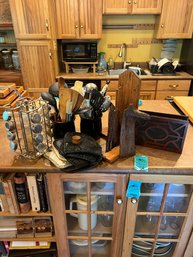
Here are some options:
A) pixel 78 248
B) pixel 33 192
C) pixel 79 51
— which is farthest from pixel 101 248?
pixel 79 51

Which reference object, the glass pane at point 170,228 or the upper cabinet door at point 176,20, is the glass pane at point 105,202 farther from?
the upper cabinet door at point 176,20

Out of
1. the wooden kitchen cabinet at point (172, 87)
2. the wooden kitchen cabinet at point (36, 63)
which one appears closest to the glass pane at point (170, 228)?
the wooden kitchen cabinet at point (172, 87)

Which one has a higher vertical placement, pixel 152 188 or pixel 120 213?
pixel 152 188

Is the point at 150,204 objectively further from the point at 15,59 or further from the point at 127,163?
the point at 15,59

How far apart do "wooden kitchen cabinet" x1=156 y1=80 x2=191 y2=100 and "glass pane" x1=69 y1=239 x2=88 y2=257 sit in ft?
7.10

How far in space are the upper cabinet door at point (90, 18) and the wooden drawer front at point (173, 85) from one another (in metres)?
1.10

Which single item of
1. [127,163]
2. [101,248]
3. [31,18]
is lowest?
[101,248]

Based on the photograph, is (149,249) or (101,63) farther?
(101,63)

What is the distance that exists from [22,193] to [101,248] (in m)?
0.69

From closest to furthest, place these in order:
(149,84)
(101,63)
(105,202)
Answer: (105,202) → (149,84) → (101,63)

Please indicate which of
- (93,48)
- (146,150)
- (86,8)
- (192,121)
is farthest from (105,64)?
(146,150)

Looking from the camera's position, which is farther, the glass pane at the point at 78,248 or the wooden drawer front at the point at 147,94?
the wooden drawer front at the point at 147,94

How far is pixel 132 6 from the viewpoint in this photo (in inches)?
100

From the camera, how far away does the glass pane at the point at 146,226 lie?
1.14 meters
